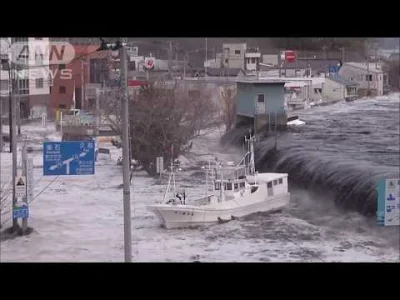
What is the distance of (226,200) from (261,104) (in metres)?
2.97

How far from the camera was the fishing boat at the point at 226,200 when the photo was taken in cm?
496

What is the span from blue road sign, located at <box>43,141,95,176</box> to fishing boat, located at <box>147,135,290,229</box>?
121cm

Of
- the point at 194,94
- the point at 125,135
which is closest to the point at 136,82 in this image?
the point at 194,94

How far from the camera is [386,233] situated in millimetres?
4586

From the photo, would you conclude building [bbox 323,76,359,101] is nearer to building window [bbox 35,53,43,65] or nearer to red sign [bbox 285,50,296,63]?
red sign [bbox 285,50,296,63]

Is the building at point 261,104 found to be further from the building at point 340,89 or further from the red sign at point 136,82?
the building at point 340,89

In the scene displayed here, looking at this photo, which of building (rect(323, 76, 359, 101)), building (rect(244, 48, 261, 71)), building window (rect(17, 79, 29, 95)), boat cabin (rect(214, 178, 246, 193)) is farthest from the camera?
building (rect(323, 76, 359, 101))

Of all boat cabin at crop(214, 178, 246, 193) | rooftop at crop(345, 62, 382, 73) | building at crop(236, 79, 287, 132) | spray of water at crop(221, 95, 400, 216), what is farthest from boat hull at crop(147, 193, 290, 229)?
rooftop at crop(345, 62, 382, 73)

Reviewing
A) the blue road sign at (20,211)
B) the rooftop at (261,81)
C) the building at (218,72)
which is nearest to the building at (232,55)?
the building at (218,72)

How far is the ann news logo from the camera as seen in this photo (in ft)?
15.4

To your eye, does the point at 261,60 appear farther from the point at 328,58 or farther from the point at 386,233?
the point at 386,233

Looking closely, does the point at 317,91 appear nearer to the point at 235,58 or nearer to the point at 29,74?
the point at 235,58

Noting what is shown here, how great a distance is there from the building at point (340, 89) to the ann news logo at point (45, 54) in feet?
14.7

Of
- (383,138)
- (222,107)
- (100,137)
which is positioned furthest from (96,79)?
(383,138)
